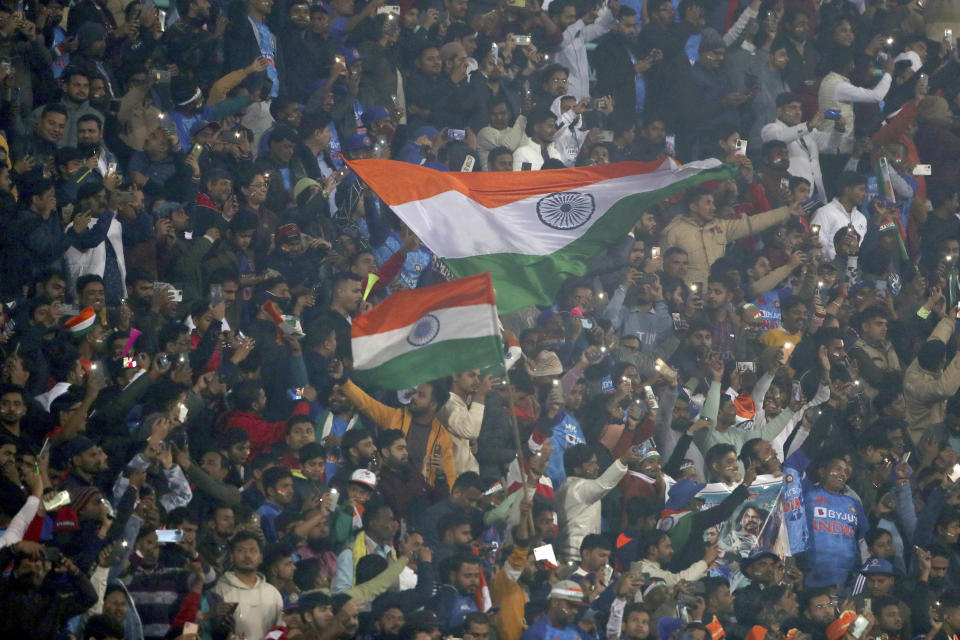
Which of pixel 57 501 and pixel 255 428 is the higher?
pixel 57 501

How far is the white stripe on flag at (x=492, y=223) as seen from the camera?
40.5 feet

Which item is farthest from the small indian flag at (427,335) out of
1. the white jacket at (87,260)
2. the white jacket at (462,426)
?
the white jacket at (87,260)

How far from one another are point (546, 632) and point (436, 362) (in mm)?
1905

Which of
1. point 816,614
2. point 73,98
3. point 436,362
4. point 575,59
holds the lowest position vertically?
point 816,614

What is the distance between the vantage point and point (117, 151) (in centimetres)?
1227

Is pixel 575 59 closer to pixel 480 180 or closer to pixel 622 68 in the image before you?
pixel 622 68

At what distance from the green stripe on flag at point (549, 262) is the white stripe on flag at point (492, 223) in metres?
0.04

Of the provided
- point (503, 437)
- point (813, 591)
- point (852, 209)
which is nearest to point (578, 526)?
point (503, 437)

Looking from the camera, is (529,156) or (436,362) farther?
(529,156)

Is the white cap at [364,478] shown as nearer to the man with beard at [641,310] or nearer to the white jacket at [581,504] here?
the white jacket at [581,504]

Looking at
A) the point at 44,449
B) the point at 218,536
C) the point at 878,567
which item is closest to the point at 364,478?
the point at 218,536

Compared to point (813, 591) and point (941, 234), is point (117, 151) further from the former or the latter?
point (941, 234)

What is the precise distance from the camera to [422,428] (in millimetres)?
12156

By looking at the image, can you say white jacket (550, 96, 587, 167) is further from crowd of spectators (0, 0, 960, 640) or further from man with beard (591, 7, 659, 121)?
man with beard (591, 7, 659, 121)
